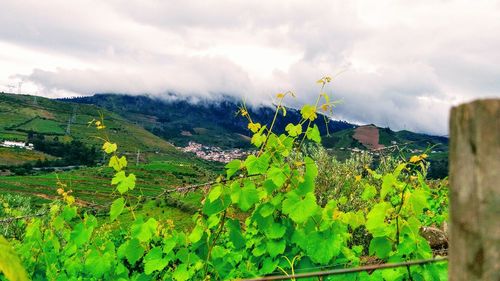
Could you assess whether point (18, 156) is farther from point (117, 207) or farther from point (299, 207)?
point (299, 207)

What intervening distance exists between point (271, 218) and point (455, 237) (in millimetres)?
2848

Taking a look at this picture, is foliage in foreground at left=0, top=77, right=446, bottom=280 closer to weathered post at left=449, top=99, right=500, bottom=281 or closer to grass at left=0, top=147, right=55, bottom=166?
weathered post at left=449, top=99, right=500, bottom=281

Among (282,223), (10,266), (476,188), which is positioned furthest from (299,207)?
(10,266)

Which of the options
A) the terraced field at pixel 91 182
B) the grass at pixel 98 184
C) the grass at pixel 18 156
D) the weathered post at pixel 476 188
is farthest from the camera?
the grass at pixel 18 156

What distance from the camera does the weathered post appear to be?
1426 millimetres

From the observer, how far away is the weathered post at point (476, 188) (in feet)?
4.68

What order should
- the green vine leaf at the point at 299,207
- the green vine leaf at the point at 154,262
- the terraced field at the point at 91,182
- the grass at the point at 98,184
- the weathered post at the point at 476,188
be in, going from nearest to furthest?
the weathered post at the point at 476,188, the green vine leaf at the point at 299,207, the green vine leaf at the point at 154,262, the grass at the point at 98,184, the terraced field at the point at 91,182

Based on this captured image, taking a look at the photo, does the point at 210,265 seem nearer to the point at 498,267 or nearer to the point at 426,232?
the point at 498,267

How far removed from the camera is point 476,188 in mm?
1459

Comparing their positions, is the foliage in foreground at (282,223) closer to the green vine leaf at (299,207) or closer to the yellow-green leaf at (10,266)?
the green vine leaf at (299,207)

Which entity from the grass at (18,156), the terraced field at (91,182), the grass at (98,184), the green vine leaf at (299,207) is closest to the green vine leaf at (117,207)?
the green vine leaf at (299,207)

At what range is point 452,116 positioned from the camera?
5.08ft

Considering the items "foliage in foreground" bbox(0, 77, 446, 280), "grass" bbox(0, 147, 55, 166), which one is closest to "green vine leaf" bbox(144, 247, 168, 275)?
"foliage in foreground" bbox(0, 77, 446, 280)

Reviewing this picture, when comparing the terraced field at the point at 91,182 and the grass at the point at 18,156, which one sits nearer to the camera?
the terraced field at the point at 91,182
